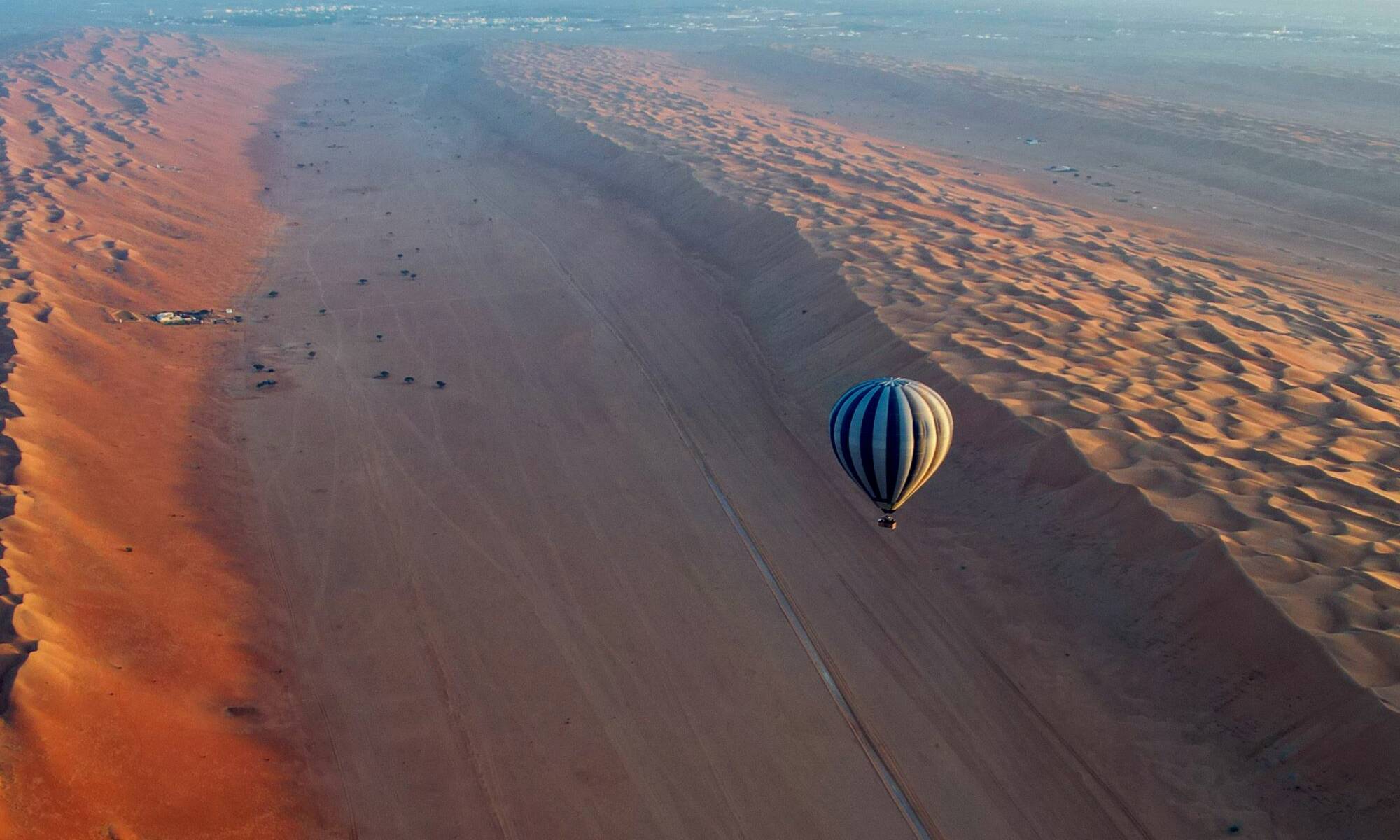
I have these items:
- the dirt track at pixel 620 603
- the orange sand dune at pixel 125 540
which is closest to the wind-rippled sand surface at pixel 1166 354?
the dirt track at pixel 620 603

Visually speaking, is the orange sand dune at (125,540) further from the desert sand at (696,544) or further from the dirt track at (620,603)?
the dirt track at (620,603)

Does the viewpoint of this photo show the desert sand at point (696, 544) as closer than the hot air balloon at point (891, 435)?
Yes

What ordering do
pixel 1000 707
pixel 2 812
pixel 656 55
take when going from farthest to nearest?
pixel 656 55, pixel 1000 707, pixel 2 812

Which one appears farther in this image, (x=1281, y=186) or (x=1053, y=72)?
(x=1053, y=72)

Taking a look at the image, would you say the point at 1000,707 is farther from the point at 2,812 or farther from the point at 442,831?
the point at 2,812

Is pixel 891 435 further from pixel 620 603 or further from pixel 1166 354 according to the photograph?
pixel 1166 354

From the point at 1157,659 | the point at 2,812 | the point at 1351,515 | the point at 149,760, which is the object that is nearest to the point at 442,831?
the point at 149,760

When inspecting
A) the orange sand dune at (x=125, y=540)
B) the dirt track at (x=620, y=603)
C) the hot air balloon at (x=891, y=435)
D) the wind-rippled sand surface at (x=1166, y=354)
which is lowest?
the dirt track at (x=620, y=603)
